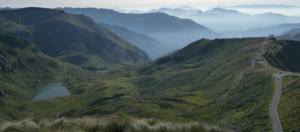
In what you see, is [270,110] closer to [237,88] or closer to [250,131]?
[250,131]

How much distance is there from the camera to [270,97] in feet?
318

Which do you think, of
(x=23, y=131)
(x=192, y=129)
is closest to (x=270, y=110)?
(x=192, y=129)

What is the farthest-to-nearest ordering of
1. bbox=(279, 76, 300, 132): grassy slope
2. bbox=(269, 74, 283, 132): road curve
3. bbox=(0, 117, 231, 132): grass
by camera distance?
bbox=(269, 74, 283, 132): road curve → bbox=(279, 76, 300, 132): grassy slope → bbox=(0, 117, 231, 132): grass

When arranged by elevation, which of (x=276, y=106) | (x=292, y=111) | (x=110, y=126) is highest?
(x=110, y=126)

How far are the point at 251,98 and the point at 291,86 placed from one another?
1869 centimetres

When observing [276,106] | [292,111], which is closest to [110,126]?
[292,111]

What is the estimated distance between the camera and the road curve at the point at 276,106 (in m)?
59.4

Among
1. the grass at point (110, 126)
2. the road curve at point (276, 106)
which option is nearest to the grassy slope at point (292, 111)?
the road curve at point (276, 106)

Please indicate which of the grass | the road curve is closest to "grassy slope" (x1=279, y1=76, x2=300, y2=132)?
the road curve

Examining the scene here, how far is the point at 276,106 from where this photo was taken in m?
82.8

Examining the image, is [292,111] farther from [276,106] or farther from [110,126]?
[110,126]

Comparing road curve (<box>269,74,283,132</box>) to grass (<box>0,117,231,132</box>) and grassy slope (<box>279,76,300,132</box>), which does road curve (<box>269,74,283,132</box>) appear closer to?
grassy slope (<box>279,76,300,132</box>)

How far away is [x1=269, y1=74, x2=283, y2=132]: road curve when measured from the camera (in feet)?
195

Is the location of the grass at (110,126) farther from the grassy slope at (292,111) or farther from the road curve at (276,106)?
the road curve at (276,106)
